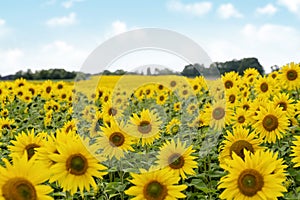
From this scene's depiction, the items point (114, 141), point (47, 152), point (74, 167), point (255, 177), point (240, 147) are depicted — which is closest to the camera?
point (255, 177)

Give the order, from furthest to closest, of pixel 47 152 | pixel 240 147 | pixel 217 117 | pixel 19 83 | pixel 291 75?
pixel 19 83 < pixel 291 75 < pixel 217 117 < pixel 240 147 < pixel 47 152

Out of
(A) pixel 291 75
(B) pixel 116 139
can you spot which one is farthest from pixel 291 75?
(B) pixel 116 139

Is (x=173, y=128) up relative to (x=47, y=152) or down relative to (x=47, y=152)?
up

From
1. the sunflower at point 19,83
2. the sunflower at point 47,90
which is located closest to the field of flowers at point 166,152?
the sunflower at point 47,90

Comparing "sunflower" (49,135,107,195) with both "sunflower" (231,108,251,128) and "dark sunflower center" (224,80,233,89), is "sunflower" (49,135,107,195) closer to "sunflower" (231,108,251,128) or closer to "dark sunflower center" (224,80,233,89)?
"sunflower" (231,108,251,128)

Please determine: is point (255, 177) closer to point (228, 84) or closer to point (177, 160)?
point (177, 160)

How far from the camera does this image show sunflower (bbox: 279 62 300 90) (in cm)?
788


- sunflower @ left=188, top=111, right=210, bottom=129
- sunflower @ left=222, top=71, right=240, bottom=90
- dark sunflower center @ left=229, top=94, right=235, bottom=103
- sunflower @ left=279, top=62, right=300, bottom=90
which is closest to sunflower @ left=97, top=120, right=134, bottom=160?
sunflower @ left=188, top=111, right=210, bottom=129

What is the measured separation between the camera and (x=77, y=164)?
3.18 metres

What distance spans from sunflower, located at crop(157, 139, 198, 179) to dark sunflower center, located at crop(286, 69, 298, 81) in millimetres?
4377

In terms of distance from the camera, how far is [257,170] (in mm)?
2971

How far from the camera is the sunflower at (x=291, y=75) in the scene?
7.88 meters

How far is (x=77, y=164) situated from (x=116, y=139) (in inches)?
53.5

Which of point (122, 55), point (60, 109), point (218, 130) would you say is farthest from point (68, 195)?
point (60, 109)
